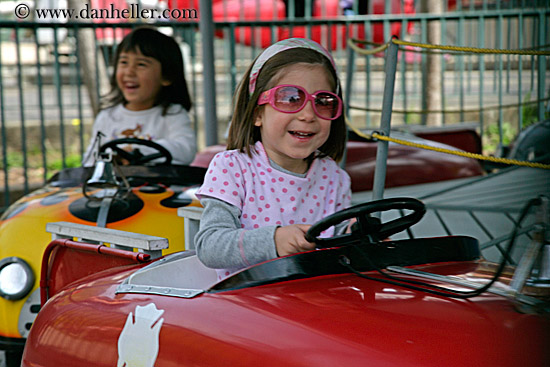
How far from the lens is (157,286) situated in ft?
5.51

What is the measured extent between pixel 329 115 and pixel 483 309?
736 millimetres

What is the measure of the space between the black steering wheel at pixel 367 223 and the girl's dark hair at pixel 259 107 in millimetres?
497

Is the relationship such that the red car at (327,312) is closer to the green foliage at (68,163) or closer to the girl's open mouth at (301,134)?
the girl's open mouth at (301,134)

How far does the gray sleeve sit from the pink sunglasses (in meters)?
0.29

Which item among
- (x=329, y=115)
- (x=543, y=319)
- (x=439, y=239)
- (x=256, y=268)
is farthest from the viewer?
(x=329, y=115)

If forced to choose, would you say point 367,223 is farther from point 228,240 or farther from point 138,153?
point 138,153

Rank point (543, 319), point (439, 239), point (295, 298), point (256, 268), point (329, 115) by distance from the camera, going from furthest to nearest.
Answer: point (329, 115) < point (439, 239) < point (256, 268) < point (295, 298) < point (543, 319)

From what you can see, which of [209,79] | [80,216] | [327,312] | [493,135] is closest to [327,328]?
[327,312]

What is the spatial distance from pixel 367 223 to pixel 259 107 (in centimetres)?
56

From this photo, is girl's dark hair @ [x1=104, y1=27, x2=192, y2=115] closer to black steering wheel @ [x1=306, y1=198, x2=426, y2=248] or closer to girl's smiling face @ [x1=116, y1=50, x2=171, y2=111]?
girl's smiling face @ [x1=116, y1=50, x2=171, y2=111]

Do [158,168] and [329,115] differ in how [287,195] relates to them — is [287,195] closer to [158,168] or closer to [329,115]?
[329,115]

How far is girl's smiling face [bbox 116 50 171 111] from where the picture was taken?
3516 millimetres

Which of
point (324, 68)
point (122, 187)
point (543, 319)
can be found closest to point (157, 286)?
point (324, 68)

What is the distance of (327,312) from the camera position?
1.31 m
